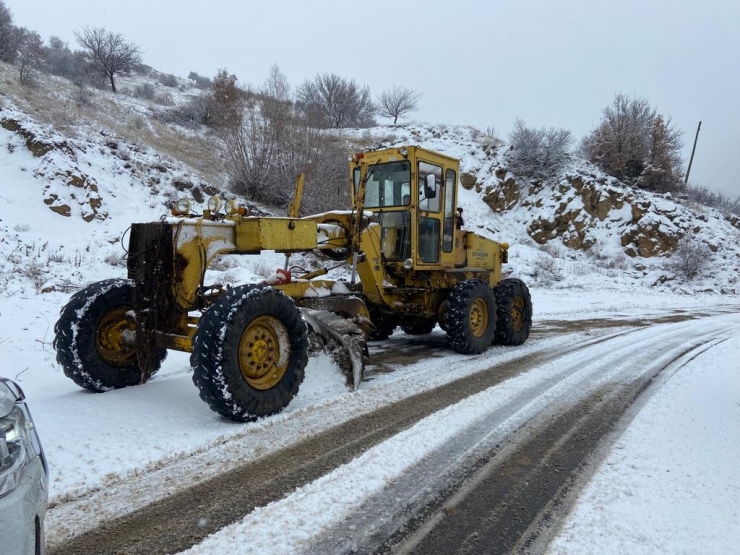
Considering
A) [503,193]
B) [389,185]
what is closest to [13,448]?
[389,185]

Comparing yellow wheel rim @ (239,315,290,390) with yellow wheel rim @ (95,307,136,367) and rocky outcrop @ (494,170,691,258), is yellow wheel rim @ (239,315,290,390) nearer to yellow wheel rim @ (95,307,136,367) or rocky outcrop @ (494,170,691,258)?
yellow wheel rim @ (95,307,136,367)

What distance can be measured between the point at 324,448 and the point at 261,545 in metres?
1.19

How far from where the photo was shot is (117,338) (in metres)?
4.66

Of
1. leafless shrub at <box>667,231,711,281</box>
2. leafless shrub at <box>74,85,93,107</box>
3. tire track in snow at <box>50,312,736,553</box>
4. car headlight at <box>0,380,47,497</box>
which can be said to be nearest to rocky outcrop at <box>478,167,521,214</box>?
leafless shrub at <box>667,231,711,281</box>

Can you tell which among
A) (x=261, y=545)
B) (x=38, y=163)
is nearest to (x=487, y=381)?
(x=261, y=545)

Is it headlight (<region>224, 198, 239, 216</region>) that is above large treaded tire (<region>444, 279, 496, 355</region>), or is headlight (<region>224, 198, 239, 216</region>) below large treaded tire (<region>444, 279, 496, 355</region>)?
above

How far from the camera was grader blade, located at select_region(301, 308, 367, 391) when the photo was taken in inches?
206

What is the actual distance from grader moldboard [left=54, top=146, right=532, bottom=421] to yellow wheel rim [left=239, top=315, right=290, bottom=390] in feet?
0.03

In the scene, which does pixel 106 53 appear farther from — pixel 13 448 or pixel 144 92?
pixel 13 448

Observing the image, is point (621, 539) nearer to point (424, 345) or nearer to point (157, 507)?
point (157, 507)

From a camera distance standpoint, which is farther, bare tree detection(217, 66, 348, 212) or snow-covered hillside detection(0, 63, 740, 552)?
bare tree detection(217, 66, 348, 212)

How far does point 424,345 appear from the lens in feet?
25.7

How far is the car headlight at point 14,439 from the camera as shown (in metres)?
1.55

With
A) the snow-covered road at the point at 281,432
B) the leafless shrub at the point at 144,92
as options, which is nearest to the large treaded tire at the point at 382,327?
the snow-covered road at the point at 281,432
